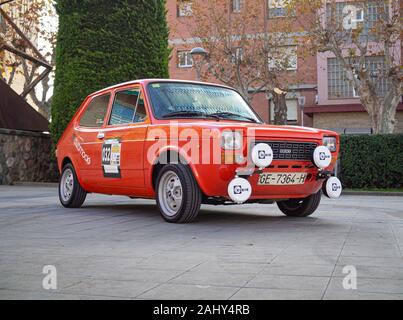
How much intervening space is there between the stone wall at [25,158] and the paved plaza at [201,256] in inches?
417

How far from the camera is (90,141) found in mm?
8352

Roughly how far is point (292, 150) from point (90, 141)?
3.09 metres

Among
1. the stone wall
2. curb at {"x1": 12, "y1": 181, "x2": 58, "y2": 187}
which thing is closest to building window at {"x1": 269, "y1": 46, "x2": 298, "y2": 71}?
the stone wall

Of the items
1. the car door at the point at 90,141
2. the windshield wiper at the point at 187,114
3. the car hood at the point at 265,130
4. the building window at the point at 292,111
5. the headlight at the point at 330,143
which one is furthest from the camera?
the building window at the point at 292,111

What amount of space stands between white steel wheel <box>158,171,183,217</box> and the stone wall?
12174mm

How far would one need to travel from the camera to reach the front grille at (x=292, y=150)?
649 cm

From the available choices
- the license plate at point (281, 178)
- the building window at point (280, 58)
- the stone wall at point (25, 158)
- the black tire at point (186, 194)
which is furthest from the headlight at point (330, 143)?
the building window at point (280, 58)

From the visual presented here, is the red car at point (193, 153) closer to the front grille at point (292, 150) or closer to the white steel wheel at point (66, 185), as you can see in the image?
the front grille at point (292, 150)

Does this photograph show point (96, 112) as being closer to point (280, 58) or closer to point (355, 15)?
point (280, 58)

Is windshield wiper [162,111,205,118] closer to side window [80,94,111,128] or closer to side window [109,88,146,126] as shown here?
side window [109,88,146,126]
